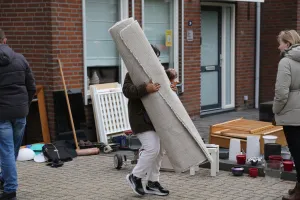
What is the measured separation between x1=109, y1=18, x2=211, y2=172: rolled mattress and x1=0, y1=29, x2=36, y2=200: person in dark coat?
1064mm

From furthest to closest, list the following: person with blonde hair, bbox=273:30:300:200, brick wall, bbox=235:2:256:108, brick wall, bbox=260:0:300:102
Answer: brick wall, bbox=260:0:300:102 → brick wall, bbox=235:2:256:108 → person with blonde hair, bbox=273:30:300:200

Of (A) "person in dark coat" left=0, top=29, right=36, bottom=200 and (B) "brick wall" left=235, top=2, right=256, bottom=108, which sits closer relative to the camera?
(A) "person in dark coat" left=0, top=29, right=36, bottom=200

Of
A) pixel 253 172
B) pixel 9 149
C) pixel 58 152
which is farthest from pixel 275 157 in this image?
pixel 9 149

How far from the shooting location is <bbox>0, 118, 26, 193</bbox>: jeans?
608 centimetres

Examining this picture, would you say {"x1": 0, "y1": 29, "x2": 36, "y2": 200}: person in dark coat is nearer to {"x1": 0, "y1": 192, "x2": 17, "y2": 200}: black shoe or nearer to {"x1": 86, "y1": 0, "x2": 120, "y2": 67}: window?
{"x1": 0, "y1": 192, "x2": 17, "y2": 200}: black shoe

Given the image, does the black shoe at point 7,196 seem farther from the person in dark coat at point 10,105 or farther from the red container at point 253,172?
the red container at point 253,172

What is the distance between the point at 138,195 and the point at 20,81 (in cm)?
175

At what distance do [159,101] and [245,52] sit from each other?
8001mm

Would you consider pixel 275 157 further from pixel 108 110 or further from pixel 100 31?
pixel 100 31

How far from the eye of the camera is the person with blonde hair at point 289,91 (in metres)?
5.96

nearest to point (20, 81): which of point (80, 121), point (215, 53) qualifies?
point (80, 121)

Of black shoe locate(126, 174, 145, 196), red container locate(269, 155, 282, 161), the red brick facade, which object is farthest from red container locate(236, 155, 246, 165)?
the red brick facade

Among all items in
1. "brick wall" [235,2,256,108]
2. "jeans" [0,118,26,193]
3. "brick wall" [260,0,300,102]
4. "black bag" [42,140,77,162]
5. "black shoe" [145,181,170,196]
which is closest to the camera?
"jeans" [0,118,26,193]

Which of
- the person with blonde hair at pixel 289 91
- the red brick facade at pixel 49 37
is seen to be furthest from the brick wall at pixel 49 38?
Answer: the person with blonde hair at pixel 289 91
